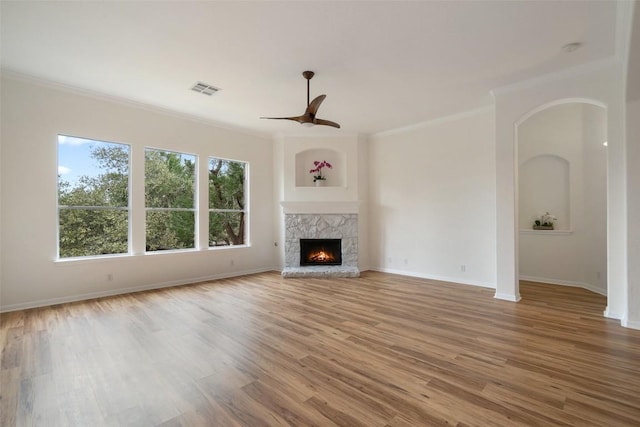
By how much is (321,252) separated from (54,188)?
4.73 metres

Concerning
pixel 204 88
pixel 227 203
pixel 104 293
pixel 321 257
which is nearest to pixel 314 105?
pixel 204 88

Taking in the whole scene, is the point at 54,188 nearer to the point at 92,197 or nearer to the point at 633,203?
the point at 92,197

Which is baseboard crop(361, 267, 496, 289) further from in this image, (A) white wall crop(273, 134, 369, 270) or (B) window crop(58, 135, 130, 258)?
(B) window crop(58, 135, 130, 258)

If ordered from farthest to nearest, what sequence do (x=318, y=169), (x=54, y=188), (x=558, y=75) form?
(x=318, y=169)
(x=54, y=188)
(x=558, y=75)

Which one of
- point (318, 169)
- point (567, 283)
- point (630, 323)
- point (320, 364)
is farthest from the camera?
point (318, 169)

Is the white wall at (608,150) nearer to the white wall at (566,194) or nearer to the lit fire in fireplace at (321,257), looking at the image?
the white wall at (566,194)

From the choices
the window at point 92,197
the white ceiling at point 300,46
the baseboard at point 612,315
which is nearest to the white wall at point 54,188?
the window at point 92,197

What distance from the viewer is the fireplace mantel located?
21.0ft

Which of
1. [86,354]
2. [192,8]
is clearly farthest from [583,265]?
[86,354]

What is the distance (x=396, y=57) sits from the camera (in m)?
3.42

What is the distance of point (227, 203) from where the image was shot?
20.7 ft

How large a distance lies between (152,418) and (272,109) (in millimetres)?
4545

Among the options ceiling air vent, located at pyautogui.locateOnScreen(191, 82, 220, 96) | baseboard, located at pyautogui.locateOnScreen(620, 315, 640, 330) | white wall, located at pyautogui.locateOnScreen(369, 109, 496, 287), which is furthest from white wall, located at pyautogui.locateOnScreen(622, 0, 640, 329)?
ceiling air vent, located at pyautogui.locateOnScreen(191, 82, 220, 96)

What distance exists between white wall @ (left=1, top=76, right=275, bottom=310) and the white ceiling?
377 mm
